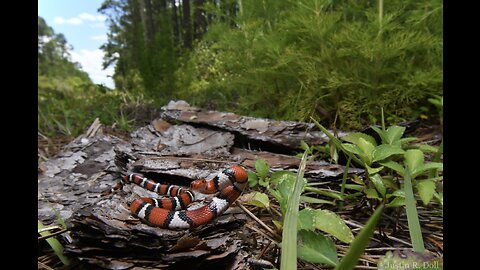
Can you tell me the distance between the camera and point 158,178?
178 cm

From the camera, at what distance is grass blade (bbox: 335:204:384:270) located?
48 centimetres

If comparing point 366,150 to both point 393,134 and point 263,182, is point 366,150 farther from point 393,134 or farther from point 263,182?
point 263,182

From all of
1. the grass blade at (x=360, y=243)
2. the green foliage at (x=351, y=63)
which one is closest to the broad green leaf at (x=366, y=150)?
the grass blade at (x=360, y=243)

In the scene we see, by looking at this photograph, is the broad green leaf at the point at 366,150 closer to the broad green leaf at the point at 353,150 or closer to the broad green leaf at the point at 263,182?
the broad green leaf at the point at 353,150

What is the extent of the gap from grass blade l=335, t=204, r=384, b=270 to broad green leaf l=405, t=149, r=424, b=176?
3.05 feet

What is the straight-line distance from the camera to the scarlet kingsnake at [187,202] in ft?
4.03

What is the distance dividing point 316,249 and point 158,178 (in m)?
1.14

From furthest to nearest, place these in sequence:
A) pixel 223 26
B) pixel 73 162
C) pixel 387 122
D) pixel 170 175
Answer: pixel 223 26
pixel 387 122
pixel 73 162
pixel 170 175

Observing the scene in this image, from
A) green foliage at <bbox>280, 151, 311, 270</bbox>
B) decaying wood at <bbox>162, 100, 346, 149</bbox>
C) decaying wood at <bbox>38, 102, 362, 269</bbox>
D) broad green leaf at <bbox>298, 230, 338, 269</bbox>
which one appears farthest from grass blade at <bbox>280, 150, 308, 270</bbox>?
decaying wood at <bbox>162, 100, 346, 149</bbox>

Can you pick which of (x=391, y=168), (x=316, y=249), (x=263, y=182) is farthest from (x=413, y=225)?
(x=263, y=182)
